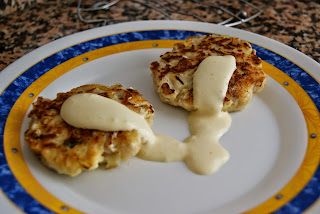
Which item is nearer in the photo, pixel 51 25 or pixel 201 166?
pixel 201 166

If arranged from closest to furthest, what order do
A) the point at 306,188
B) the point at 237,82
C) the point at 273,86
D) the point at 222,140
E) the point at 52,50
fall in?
the point at 306,188 → the point at 222,140 → the point at 237,82 → the point at 273,86 → the point at 52,50

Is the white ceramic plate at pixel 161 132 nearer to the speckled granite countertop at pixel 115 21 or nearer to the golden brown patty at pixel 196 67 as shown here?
the golden brown patty at pixel 196 67

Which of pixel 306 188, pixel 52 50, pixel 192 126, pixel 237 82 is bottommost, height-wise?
pixel 306 188

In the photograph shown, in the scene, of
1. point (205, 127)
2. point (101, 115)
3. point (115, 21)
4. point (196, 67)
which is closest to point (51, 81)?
point (101, 115)

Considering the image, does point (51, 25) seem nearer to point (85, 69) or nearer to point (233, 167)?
point (85, 69)

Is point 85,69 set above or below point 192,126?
above

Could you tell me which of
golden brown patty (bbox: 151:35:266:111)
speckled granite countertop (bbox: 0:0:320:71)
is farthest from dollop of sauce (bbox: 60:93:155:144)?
speckled granite countertop (bbox: 0:0:320:71)

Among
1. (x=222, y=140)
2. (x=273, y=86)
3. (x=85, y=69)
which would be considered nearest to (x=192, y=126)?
(x=222, y=140)
